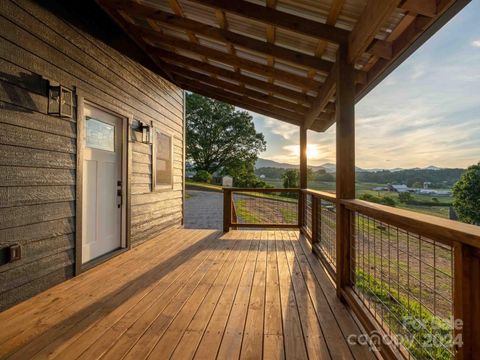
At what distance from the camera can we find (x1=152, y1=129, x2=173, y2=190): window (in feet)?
16.2

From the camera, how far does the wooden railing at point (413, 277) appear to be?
1.03m

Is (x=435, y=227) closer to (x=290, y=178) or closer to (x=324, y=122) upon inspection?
(x=324, y=122)

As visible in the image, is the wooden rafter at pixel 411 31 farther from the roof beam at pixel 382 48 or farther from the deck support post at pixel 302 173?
the deck support post at pixel 302 173

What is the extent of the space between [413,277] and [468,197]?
Result: 1785mm

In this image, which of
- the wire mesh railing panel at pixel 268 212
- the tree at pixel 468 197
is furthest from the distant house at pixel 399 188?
the wire mesh railing panel at pixel 268 212

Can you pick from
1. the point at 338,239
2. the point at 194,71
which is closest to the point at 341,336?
the point at 338,239

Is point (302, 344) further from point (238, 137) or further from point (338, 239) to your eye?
A: point (238, 137)

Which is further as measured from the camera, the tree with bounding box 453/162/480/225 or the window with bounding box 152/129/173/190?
the window with bounding box 152/129/173/190

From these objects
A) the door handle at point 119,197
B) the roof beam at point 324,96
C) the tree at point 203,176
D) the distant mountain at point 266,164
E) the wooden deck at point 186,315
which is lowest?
the wooden deck at point 186,315

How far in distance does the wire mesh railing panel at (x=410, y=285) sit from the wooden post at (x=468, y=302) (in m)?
0.11

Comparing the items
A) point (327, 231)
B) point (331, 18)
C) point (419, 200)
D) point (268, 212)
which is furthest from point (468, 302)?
point (268, 212)

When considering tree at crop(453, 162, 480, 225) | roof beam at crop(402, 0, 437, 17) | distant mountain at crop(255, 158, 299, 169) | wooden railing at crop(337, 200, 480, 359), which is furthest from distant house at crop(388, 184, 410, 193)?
distant mountain at crop(255, 158, 299, 169)

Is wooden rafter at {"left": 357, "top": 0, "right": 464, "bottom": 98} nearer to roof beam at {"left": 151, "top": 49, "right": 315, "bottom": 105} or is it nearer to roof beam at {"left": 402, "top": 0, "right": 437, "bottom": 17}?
roof beam at {"left": 402, "top": 0, "right": 437, "bottom": 17}

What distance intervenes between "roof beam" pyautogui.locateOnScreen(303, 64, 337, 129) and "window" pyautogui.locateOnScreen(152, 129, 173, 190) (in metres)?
2.65
